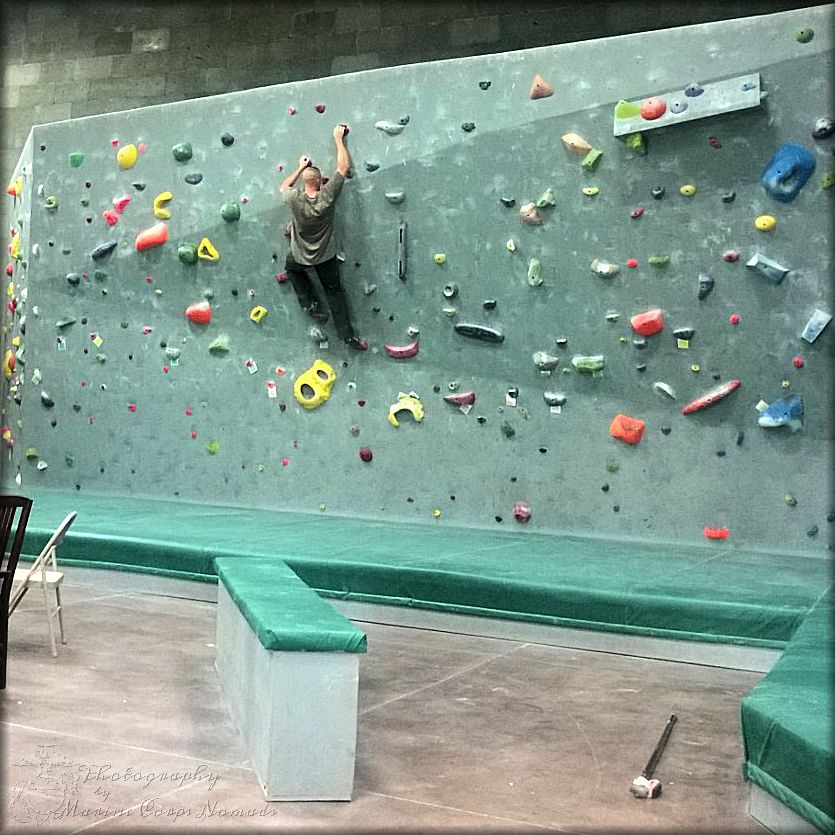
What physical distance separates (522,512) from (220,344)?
2.45 m

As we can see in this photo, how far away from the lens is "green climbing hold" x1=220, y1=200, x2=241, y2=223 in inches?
304

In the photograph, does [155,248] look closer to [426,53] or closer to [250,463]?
[250,463]

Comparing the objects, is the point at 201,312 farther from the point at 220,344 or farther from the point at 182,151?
the point at 182,151

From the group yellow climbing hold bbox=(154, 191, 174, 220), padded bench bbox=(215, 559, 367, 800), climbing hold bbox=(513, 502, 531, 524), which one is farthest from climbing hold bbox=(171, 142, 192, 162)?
padded bench bbox=(215, 559, 367, 800)

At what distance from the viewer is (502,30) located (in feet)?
29.8

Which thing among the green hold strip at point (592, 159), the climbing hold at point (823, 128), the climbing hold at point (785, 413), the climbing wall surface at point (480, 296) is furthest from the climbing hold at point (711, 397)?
the green hold strip at point (592, 159)

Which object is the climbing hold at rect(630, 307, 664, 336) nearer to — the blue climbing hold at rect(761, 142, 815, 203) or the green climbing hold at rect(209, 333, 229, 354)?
the blue climbing hold at rect(761, 142, 815, 203)

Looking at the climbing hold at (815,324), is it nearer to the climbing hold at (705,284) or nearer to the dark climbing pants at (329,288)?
the climbing hold at (705,284)

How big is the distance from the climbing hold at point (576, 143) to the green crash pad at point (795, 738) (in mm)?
3819

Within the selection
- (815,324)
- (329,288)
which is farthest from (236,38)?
(815,324)

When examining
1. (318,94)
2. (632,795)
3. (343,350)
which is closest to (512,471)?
(343,350)

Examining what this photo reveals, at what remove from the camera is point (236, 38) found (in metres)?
10.1

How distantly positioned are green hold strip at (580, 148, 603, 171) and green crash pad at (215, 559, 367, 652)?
135 inches

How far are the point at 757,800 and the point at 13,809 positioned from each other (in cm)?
178
